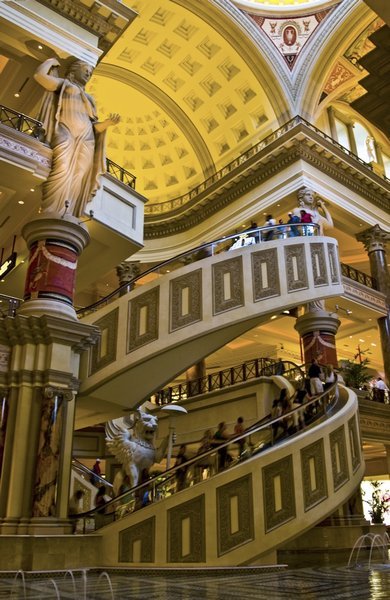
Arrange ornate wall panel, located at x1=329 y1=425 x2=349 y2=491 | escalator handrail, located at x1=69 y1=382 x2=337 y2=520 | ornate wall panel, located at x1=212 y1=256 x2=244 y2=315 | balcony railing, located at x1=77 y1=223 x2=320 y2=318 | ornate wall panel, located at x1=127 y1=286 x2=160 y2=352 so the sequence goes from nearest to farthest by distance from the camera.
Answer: escalator handrail, located at x1=69 y1=382 x2=337 y2=520 → ornate wall panel, located at x1=329 y1=425 x2=349 y2=491 → ornate wall panel, located at x1=127 y1=286 x2=160 y2=352 → ornate wall panel, located at x1=212 y1=256 x2=244 y2=315 → balcony railing, located at x1=77 y1=223 x2=320 y2=318

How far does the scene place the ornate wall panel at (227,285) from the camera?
9195 millimetres

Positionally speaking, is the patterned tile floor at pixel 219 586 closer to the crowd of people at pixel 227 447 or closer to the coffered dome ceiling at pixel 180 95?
the crowd of people at pixel 227 447

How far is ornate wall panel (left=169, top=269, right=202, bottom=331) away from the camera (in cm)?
908

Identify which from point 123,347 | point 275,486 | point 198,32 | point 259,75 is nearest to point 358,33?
point 259,75

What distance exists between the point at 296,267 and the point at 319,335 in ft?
18.9

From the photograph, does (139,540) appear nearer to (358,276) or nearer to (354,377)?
(354,377)

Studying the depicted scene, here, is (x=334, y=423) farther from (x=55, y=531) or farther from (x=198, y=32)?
(x=198, y=32)

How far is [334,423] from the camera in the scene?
838 cm

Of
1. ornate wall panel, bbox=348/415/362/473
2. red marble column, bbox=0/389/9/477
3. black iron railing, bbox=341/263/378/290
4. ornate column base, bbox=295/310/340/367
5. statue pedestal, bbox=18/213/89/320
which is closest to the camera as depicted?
red marble column, bbox=0/389/9/477

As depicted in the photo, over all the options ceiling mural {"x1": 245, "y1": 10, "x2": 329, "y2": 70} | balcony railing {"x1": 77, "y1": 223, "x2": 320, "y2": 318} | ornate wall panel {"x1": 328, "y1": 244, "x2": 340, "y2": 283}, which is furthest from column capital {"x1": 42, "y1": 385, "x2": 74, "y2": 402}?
ceiling mural {"x1": 245, "y1": 10, "x2": 329, "y2": 70}

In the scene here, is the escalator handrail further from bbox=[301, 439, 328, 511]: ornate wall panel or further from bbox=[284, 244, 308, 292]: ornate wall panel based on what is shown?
bbox=[284, 244, 308, 292]: ornate wall panel

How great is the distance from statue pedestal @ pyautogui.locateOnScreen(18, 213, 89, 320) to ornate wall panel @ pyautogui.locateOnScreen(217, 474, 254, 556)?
343 centimetres

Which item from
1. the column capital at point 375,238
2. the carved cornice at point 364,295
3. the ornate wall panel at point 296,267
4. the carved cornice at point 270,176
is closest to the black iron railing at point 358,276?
the carved cornice at point 364,295

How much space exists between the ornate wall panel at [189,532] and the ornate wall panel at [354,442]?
2.91m
